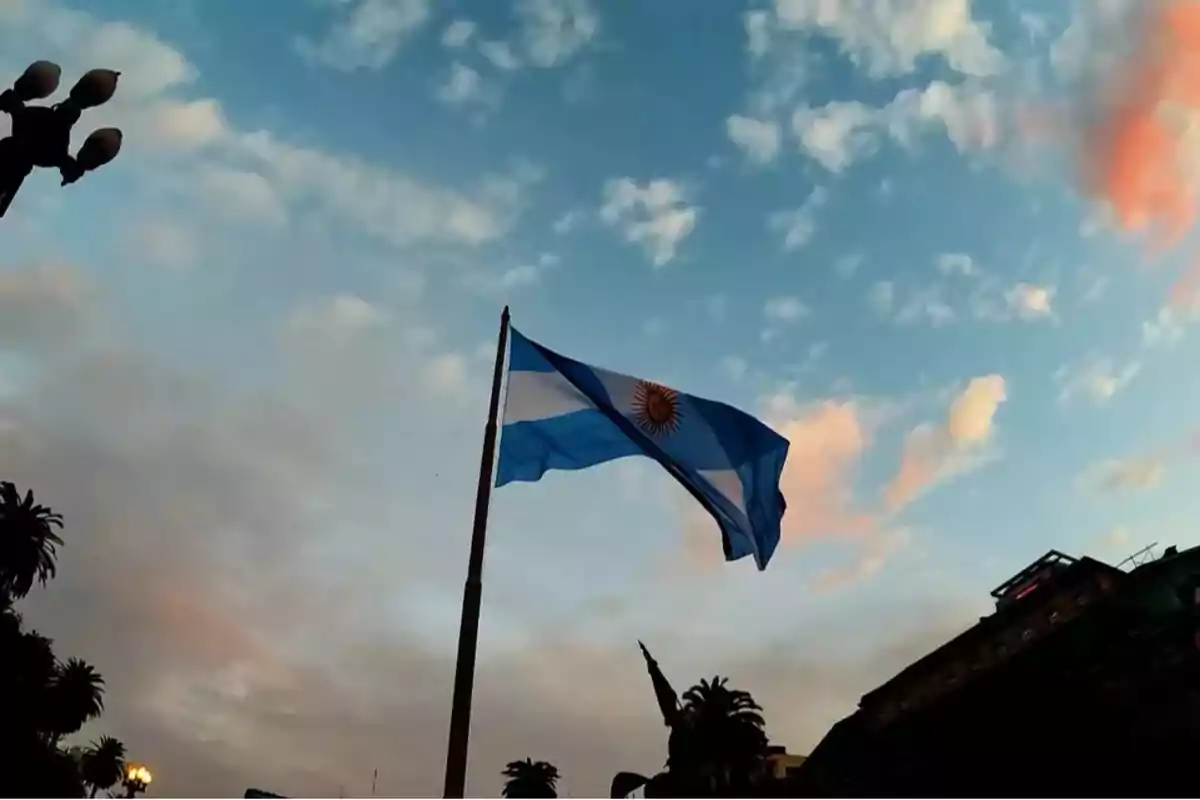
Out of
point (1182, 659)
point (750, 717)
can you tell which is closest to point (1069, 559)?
point (750, 717)

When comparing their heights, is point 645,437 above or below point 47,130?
below

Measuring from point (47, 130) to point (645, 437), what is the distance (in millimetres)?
7917

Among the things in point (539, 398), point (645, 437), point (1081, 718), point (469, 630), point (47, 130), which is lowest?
point (469, 630)

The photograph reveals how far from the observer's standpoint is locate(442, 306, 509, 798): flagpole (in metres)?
9.40

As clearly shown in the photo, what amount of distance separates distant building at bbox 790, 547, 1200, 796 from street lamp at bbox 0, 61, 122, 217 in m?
29.2

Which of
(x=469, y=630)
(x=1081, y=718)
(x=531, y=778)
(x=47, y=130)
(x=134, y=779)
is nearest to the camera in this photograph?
(x=469, y=630)

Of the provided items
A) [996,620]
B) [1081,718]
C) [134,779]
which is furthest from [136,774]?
[996,620]

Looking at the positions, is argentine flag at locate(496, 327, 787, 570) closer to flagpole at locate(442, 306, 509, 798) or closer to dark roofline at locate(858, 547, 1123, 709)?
flagpole at locate(442, 306, 509, 798)

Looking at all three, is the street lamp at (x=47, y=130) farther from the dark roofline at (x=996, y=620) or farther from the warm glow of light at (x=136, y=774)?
the dark roofline at (x=996, y=620)

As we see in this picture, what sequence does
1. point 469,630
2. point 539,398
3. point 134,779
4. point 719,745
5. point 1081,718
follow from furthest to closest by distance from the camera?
point 719,745, point 134,779, point 1081,718, point 539,398, point 469,630

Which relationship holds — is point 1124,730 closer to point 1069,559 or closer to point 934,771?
point 934,771

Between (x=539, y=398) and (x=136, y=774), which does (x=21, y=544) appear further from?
(x=539, y=398)

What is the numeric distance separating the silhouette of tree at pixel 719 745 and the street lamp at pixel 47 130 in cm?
5295

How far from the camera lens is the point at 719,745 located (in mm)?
63344
